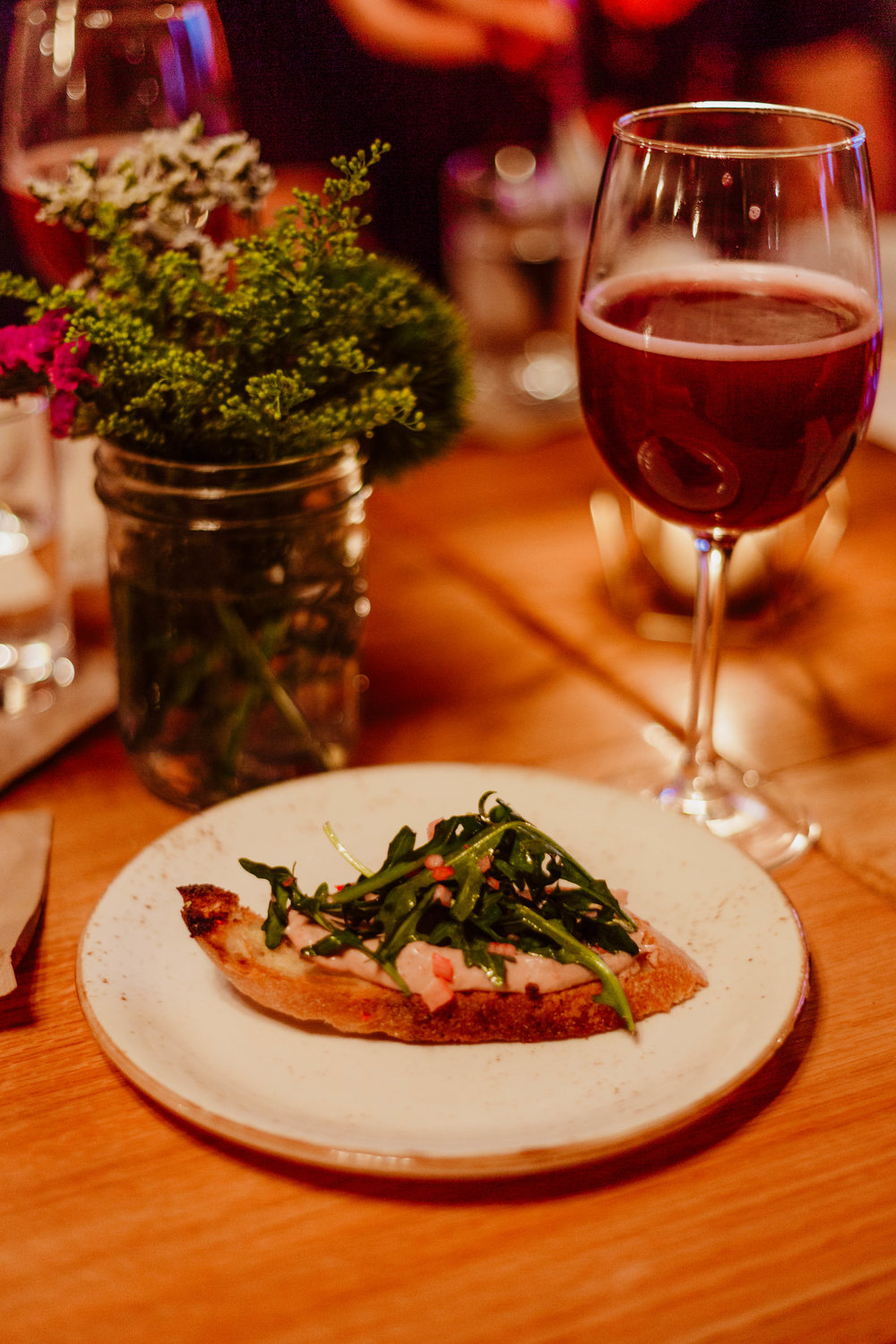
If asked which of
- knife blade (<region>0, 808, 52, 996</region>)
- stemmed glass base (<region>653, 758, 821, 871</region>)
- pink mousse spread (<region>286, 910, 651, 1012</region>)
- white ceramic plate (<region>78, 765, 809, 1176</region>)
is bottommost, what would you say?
stemmed glass base (<region>653, 758, 821, 871</region>)

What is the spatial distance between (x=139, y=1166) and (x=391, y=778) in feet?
1.27

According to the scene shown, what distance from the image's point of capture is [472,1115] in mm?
693

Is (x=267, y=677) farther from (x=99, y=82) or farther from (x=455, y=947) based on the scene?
(x=99, y=82)

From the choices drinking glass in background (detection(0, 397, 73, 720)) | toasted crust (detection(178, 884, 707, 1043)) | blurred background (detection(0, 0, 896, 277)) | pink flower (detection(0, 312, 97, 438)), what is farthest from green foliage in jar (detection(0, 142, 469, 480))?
blurred background (detection(0, 0, 896, 277))

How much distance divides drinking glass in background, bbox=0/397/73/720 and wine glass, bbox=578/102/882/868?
0.56 m

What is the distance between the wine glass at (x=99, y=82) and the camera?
53.7 inches

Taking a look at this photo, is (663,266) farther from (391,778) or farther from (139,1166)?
(139,1166)

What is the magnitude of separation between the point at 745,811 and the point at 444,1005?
43 centimetres

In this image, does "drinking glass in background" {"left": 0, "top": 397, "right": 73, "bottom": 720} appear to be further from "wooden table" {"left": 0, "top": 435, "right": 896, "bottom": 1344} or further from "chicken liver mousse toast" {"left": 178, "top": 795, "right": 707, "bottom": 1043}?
"chicken liver mousse toast" {"left": 178, "top": 795, "right": 707, "bottom": 1043}

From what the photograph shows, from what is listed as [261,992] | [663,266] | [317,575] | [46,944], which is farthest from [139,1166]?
[663,266]

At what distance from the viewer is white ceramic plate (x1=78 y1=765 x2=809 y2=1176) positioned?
0.65 metres

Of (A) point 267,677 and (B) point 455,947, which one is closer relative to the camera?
(B) point 455,947

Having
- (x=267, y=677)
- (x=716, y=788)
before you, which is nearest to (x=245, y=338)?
(x=267, y=677)

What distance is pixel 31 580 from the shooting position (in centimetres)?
127
